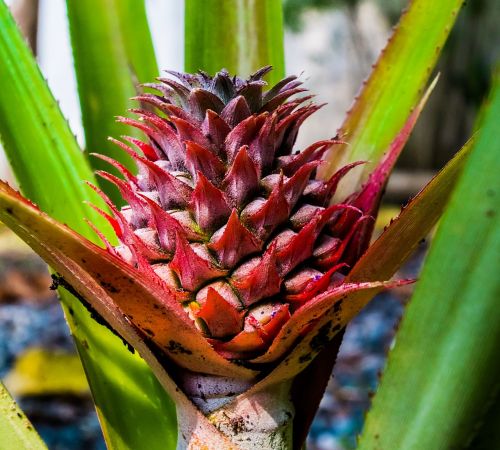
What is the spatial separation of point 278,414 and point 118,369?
0.73 feet

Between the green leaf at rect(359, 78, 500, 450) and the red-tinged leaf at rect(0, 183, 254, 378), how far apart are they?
6.8 inches

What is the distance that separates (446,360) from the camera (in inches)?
14.7

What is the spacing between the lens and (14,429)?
58cm

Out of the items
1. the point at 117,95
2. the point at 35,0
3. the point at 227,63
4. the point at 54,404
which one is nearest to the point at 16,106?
the point at 117,95

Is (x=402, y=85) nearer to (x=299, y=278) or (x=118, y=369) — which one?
(x=299, y=278)

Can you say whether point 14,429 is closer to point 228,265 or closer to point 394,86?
point 228,265

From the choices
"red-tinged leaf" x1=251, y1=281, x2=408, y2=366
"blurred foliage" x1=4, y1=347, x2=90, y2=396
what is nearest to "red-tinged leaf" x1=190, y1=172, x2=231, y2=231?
"red-tinged leaf" x1=251, y1=281, x2=408, y2=366

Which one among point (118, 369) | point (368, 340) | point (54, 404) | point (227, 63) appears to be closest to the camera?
point (118, 369)

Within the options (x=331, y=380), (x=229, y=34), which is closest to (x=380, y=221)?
(x=331, y=380)

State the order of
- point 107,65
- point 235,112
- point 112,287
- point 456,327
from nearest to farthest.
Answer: point 456,327
point 112,287
point 235,112
point 107,65

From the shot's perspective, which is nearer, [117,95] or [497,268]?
[497,268]

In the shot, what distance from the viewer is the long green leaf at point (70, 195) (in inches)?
27.7

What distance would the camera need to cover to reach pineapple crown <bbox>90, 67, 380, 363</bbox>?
1.75ft

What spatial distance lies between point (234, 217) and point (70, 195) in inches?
11.1
